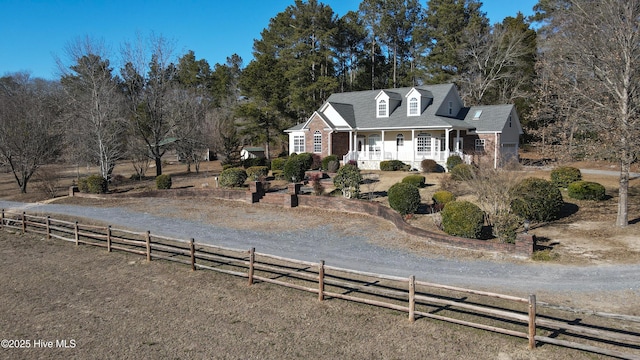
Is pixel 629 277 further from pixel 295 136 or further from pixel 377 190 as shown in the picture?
pixel 295 136

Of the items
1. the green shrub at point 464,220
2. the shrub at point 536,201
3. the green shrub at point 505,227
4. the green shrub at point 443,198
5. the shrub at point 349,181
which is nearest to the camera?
the green shrub at point 505,227

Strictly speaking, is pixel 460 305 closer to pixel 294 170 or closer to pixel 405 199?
pixel 405 199

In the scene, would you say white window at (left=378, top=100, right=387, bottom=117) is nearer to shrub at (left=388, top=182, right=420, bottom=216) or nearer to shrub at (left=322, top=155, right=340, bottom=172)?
shrub at (left=322, top=155, right=340, bottom=172)

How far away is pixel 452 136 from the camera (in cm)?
3447

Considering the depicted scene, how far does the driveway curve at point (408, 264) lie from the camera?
10773 mm

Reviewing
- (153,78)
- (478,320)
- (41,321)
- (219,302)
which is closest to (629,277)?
(478,320)

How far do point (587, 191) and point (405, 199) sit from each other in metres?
8.66

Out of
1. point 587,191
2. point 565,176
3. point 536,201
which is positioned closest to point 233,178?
point 536,201

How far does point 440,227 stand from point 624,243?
5.82 metres

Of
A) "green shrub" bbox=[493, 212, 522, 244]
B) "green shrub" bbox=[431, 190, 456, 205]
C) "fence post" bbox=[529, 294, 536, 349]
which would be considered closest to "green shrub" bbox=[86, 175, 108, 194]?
"green shrub" bbox=[431, 190, 456, 205]

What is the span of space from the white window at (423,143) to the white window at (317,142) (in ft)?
27.5

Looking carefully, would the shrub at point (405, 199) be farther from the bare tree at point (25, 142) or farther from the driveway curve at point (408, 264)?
the bare tree at point (25, 142)

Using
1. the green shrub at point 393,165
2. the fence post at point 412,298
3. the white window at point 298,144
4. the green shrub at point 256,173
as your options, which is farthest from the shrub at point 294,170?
the fence post at point 412,298

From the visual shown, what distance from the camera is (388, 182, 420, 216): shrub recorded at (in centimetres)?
1777
